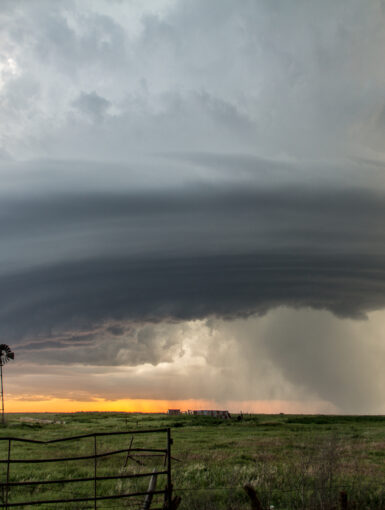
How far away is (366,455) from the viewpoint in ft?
148

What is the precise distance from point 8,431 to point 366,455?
58.4 m

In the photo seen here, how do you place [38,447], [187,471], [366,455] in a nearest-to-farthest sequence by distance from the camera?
[187,471]
[366,455]
[38,447]

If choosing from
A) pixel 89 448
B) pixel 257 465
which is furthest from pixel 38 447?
pixel 257 465

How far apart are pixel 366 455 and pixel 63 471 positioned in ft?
83.5

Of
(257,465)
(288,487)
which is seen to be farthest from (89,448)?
(288,487)

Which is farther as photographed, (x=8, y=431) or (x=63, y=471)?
(x=8, y=431)

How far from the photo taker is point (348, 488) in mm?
25766

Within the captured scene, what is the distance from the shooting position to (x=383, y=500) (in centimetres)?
2458

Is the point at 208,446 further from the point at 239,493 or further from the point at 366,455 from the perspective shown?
the point at 239,493

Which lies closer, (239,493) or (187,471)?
(239,493)

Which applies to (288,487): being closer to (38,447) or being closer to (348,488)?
(348,488)

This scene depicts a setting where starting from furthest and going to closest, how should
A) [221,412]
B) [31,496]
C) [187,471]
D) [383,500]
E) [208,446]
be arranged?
[221,412], [208,446], [187,471], [31,496], [383,500]

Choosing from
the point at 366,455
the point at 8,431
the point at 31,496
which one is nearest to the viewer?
the point at 31,496

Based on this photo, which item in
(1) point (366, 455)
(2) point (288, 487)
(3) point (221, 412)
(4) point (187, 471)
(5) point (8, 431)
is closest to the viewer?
(2) point (288, 487)
